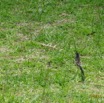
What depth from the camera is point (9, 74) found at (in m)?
11.2

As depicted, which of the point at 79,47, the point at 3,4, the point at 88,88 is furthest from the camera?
the point at 3,4

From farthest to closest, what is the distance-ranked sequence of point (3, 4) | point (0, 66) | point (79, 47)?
point (3, 4)
point (79, 47)
point (0, 66)

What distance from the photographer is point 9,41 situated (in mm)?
14430

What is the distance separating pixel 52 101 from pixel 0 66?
2.96m

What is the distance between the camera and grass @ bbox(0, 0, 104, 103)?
998cm

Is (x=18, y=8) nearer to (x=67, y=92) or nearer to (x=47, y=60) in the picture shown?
(x=47, y=60)

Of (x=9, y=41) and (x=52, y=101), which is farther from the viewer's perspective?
(x=9, y=41)

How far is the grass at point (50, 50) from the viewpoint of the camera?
9.98 meters

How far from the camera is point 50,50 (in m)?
13.5

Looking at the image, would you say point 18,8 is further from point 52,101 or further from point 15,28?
point 52,101

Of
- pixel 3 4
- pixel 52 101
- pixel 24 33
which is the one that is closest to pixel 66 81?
pixel 52 101

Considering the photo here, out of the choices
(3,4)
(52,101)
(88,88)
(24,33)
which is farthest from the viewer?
(3,4)

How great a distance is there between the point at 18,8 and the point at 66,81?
8983mm

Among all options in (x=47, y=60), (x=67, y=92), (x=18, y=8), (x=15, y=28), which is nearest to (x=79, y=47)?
(x=47, y=60)
